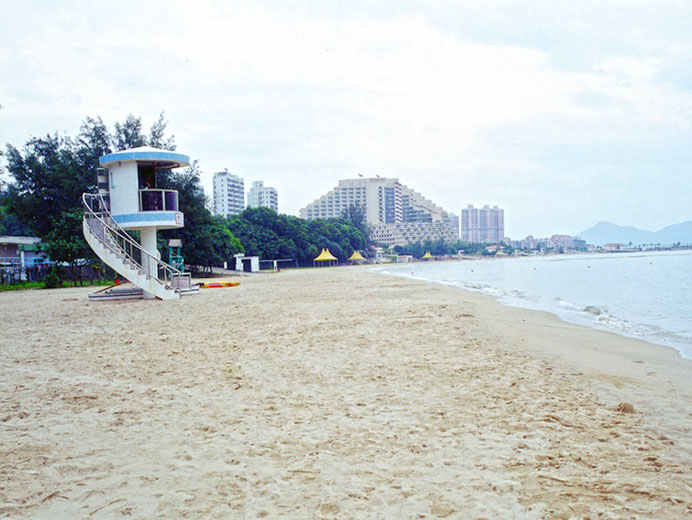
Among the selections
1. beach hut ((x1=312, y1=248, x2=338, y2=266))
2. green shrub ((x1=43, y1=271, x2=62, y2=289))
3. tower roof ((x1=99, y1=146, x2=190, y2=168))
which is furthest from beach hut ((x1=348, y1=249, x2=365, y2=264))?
tower roof ((x1=99, y1=146, x2=190, y2=168))

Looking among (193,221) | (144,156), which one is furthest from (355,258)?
(144,156)

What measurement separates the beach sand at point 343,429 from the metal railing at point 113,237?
9112mm

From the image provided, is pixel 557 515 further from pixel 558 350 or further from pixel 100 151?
pixel 100 151

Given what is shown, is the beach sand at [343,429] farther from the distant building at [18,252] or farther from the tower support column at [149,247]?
the distant building at [18,252]

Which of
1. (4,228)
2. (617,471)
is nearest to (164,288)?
(617,471)

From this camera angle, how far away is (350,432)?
4.61m

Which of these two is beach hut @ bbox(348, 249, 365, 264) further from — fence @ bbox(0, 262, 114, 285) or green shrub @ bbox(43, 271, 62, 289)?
green shrub @ bbox(43, 271, 62, 289)

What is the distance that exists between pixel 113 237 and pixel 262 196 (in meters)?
174

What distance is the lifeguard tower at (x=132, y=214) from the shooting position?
1822cm

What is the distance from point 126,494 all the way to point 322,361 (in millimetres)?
4327

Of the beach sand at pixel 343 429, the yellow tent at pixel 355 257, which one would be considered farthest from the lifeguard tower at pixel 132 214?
the yellow tent at pixel 355 257

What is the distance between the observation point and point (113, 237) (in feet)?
60.5

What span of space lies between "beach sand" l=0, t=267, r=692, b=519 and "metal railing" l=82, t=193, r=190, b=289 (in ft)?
29.9

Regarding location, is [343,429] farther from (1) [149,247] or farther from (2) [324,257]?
(2) [324,257]
